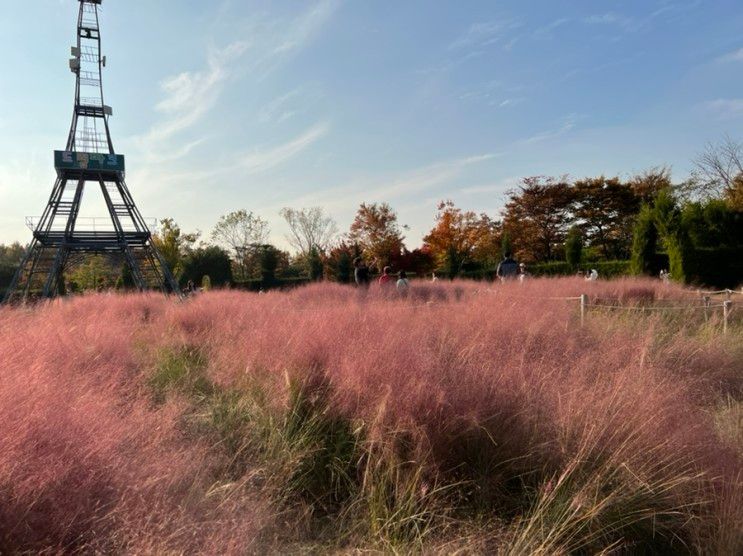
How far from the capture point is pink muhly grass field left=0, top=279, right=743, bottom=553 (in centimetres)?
172

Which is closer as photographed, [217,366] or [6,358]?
[6,358]

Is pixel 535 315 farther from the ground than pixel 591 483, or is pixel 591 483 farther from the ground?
pixel 535 315

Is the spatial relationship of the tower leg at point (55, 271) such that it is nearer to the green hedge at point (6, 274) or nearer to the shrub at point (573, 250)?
the green hedge at point (6, 274)

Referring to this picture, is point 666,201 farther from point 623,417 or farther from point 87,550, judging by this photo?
point 87,550

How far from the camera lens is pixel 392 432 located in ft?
7.98

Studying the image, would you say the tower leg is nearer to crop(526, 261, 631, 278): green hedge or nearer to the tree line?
the tree line

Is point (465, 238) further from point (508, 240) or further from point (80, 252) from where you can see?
point (80, 252)

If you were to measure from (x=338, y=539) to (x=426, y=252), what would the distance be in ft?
101

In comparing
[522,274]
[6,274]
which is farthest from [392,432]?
[6,274]

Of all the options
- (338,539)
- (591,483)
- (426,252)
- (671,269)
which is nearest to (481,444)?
(591,483)

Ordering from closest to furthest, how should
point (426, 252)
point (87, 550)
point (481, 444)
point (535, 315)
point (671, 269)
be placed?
1. point (87, 550)
2. point (481, 444)
3. point (535, 315)
4. point (671, 269)
5. point (426, 252)

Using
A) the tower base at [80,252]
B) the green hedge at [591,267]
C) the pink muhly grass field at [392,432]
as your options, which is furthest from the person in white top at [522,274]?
the tower base at [80,252]

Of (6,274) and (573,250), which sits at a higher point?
(573,250)

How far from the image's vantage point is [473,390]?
2637 mm
